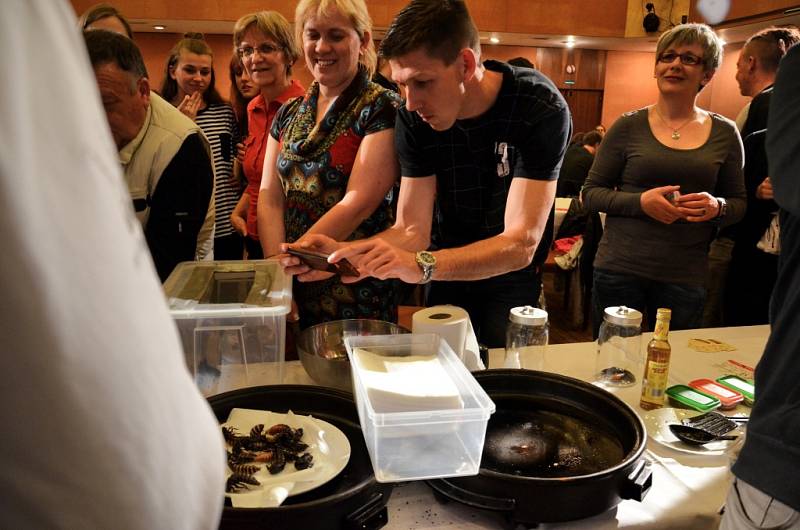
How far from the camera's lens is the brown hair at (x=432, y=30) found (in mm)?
1396

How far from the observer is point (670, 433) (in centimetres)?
119

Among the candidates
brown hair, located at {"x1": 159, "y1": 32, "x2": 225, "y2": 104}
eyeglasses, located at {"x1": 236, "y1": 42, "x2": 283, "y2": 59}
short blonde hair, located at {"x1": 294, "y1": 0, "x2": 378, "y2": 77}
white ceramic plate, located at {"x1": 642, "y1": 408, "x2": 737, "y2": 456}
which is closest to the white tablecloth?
white ceramic plate, located at {"x1": 642, "y1": 408, "x2": 737, "y2": 456}

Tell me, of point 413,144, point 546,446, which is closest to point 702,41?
point 413,144

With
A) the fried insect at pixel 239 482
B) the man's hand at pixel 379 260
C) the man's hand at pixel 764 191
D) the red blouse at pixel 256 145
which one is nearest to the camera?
the fried insect at pixel 239 482

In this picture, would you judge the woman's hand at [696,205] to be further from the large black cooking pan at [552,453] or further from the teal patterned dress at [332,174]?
the large black cooking pan at [552,453]

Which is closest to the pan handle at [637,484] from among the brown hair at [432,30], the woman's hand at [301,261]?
the woman's hand at [301,261]

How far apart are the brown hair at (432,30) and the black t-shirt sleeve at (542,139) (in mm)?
258

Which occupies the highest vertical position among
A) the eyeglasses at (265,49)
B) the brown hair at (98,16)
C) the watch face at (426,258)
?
the brown hair at (98,16)

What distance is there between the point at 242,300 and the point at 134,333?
106 centimetres

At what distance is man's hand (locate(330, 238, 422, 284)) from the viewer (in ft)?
4.49

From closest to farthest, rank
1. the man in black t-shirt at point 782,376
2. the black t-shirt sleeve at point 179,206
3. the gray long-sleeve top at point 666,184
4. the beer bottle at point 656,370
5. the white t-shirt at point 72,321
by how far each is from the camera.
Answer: the white t-shirt at point 72,321 < the man in black t-shirt at point 782,376 < the beer bottle at point 656,370 < the black t-shirt sleeve at point 179,206 < the gray long-sleeve top at point 666,184

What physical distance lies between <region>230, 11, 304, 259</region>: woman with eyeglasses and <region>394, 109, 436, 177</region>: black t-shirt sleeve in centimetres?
73

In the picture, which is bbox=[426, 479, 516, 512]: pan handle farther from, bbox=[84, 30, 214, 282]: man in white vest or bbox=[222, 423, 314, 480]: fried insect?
bbox=[84, 30, 214, 282]: man in white vest

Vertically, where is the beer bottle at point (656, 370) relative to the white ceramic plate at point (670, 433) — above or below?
above
